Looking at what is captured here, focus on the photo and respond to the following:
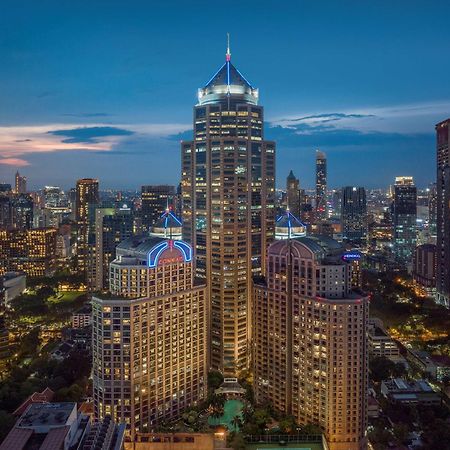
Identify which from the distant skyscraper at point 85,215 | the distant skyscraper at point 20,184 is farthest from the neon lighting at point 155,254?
the distant skyscraper at point 20,184

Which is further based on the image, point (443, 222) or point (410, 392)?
point (443, 222)

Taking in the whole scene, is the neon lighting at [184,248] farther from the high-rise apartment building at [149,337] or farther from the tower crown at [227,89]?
the tower crown at [227,89]

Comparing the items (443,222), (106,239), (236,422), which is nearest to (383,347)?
A: (236,422)

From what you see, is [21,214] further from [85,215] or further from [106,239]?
[106,239]

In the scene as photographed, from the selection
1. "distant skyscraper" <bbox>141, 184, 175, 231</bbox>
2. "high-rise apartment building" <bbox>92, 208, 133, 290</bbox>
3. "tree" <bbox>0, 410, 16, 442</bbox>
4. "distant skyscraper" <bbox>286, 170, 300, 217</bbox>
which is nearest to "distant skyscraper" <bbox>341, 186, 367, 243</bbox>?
"distant skyscraper" <bbox>286, 170, 300, 217</bbox>

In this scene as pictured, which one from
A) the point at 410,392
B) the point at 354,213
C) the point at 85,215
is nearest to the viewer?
the point at 410,392

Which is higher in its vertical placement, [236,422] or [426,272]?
[426,272]
